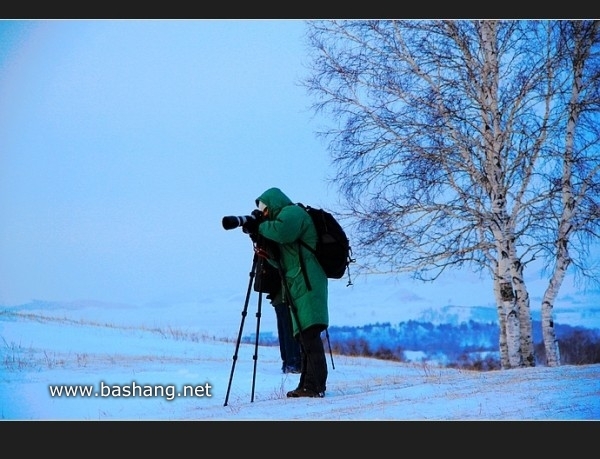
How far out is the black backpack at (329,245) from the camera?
792cm

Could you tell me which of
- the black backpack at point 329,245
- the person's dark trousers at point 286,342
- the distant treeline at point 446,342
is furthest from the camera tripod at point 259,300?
the distant treeline at point 446,342

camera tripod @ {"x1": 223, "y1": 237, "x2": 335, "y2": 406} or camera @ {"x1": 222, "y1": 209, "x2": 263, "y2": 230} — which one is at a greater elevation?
camera @ {"x1": 222, "y1": 209, "x2": 263, "y2": 230}

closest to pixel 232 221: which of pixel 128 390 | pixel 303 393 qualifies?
pixel 303 393

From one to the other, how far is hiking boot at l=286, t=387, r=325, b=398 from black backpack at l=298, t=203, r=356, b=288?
87cm

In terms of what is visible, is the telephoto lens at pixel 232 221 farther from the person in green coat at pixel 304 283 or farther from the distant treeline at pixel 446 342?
the distant treeline at pixel 446 342

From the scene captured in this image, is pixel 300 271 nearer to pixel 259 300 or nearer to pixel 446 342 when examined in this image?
pixel 259 300

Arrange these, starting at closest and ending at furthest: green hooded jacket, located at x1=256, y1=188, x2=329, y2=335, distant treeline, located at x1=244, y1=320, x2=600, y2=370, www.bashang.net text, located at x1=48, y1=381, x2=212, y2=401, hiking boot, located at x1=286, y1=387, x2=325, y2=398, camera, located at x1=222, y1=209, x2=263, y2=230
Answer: camera, located at x1=222, y1=209, x2=263, y2=230
green hooded jacket, located at x1=256, y1=188, x2=329, y2=335
hiking boot, located at x1=286, y1=387, x2=325, y2=398
www.bashang.net text, located at x1=48, y1=381, x2=212, y2=401
distant treeline, located at x1=244, y1=320, x2=600, y2=370

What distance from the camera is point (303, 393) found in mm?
7992

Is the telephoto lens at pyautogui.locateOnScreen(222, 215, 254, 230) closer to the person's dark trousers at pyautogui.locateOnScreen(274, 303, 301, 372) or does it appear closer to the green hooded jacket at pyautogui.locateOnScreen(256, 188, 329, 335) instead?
the green hooded jacket at pyautogui.locateOnScreen(256, 188, 329, 335)

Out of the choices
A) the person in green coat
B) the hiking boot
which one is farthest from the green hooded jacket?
the hiking boot

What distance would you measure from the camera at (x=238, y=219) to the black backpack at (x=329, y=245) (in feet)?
1.03

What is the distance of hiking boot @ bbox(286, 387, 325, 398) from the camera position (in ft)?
26.1

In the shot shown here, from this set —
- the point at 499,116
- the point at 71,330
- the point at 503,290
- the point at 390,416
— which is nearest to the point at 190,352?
the point at 71,330

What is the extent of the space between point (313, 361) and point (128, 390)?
1628 millimetres
